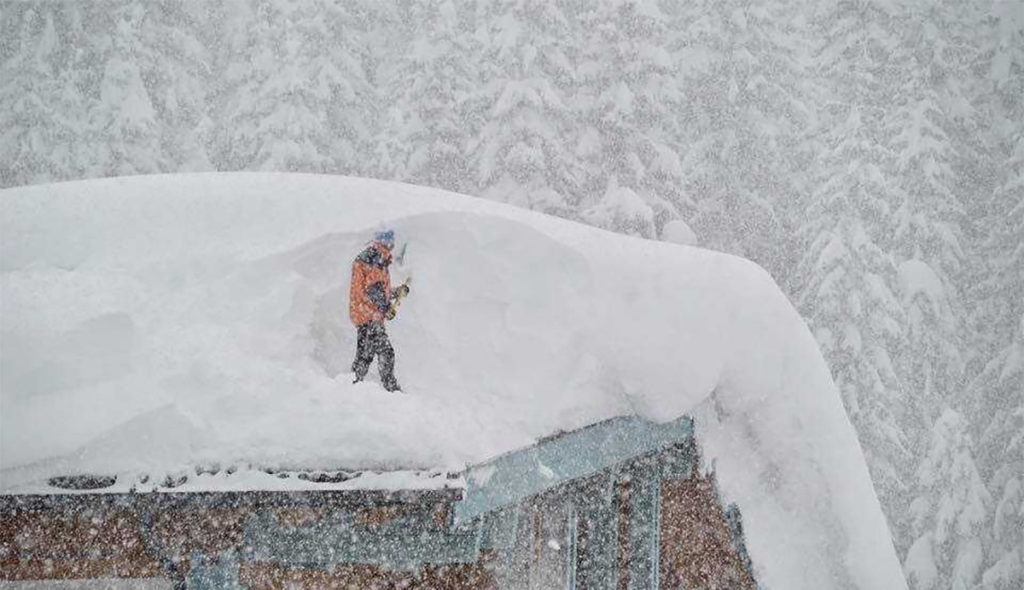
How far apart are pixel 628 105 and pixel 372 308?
13.2 meters

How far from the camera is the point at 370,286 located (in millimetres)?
5266

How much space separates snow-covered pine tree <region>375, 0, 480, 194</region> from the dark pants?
12.5 metres

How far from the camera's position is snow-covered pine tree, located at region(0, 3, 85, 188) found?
17953 mm

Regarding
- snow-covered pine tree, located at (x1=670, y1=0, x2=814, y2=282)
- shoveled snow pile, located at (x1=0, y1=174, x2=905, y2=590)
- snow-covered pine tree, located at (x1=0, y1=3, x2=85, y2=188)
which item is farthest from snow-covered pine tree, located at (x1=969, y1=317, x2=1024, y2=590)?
snow-covered pine tree, located at (x1=0, y1=3, x2=85, y2=188)

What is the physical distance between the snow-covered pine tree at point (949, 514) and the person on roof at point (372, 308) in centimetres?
1495

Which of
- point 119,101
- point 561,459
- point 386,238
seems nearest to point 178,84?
point 119,101

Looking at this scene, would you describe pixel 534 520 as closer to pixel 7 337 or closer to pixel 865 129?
pixel 7 337

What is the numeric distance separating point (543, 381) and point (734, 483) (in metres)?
1.46

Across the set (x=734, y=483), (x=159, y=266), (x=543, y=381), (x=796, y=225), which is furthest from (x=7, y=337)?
(x=796, y=225)

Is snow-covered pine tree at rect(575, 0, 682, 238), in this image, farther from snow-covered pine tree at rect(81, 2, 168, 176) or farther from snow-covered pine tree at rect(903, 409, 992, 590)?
snow-covered pine tree at rect(81, 2, 168, 176)

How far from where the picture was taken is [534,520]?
6.73 m

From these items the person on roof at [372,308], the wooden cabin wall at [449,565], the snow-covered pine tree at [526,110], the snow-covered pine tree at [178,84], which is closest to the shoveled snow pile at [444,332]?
the person on roof at [372,308]

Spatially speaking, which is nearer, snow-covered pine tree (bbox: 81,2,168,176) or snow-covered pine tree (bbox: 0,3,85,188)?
snow-covered pine tree (bbox: 0,3,85,188)

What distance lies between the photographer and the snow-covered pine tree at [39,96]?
17953mm
